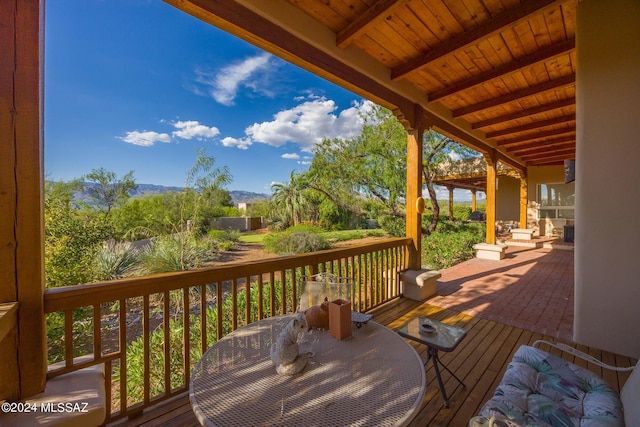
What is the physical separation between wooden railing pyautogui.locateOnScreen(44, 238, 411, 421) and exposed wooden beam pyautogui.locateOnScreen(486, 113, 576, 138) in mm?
3942

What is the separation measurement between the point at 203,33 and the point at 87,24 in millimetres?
3471

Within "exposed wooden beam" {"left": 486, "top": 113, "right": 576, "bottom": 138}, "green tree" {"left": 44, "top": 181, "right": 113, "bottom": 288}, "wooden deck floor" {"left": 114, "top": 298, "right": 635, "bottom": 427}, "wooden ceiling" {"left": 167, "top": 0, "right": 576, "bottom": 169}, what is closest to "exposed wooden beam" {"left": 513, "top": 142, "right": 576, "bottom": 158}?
"exposed wooden beam" {"left": 486, "top": 113, "right": 576, "bottom": 138}

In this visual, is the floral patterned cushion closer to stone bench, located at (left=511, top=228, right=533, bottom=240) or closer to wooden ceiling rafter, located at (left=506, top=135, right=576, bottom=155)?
wooden ceiling rafter, located at (left=506, top=135, right=576, bottom=155)

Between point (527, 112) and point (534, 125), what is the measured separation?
1.00 meters

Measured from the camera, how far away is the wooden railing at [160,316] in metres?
1.53

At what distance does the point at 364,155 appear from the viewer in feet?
32.8

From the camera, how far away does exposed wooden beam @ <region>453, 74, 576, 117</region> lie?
352 cm

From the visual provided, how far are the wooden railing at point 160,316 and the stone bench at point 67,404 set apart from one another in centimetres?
11

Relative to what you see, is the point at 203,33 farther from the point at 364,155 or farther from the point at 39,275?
the point at 39,275

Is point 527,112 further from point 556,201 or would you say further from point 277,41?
point 556,201

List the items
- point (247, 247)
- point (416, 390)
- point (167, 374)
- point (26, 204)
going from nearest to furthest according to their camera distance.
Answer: point (416, 390)
point (26, 204)
point (167, 374)
point (247, 247)

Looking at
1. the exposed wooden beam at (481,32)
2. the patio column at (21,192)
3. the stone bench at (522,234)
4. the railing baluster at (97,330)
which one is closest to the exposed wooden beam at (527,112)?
the exposed wooden beam at (481,32)

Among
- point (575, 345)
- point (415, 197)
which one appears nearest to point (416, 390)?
point (575, 345)

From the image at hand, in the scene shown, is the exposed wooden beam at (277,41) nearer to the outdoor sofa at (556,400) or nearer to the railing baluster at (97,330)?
the railing baluster at (97,330)
